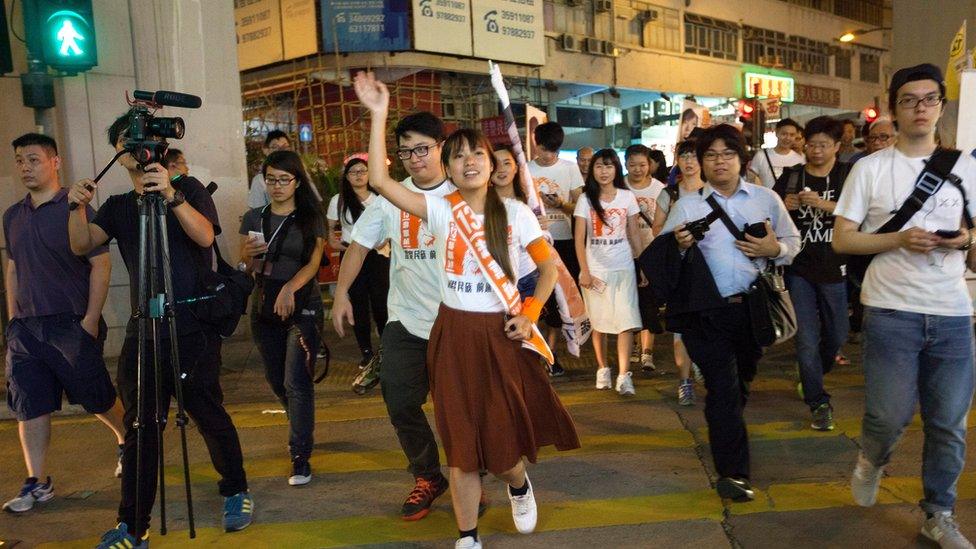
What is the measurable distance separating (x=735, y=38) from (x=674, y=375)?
89.5ft

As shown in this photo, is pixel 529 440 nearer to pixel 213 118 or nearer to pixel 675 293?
pixel 675 293

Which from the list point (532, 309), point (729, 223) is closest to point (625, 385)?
point (729, 223)

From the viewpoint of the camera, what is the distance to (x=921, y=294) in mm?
3510

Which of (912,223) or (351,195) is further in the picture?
(351,195)

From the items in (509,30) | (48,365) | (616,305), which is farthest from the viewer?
(509,30)

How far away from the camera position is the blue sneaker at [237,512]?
4199mm

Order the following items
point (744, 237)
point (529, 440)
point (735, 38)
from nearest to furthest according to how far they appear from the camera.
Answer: point (529, 440)
point (744, 237)
point (735, 38)

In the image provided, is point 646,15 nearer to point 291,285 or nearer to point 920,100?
point 291,285

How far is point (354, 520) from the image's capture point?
4.30 meters

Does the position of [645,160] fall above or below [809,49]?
below

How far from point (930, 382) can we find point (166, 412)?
345 centimetres

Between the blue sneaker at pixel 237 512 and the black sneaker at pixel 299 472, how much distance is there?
506 millimetres

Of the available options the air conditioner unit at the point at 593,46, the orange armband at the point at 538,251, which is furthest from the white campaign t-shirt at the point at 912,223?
the air conditioner unit at the point at 593,46

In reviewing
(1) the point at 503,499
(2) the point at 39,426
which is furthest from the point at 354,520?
(2) the point at 39,426
